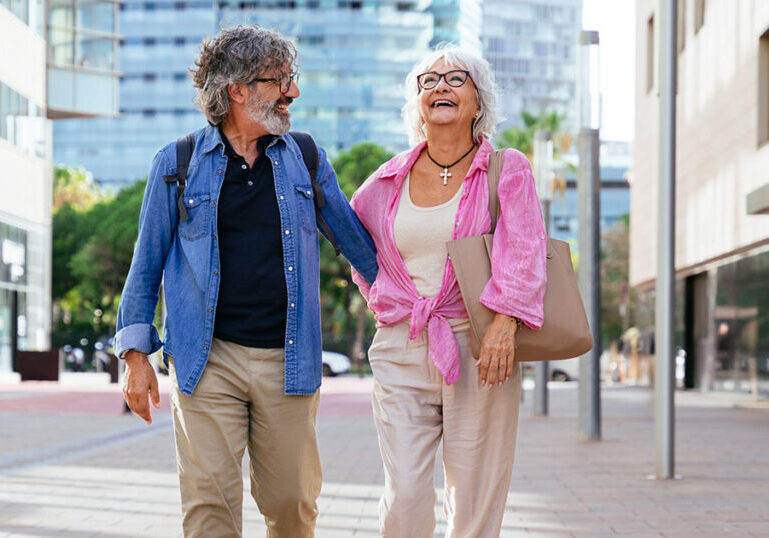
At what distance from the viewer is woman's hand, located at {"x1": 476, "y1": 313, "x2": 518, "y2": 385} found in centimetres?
386

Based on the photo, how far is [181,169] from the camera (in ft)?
13.0

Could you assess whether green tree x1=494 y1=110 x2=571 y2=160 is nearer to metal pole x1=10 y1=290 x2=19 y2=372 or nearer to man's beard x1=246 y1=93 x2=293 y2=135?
metal pole x1=10 y1=290 x2=19 y2=372

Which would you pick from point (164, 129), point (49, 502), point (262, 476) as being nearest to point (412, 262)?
point (262, 476)

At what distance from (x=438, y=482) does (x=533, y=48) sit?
5631 inches

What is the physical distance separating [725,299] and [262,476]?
2274cm

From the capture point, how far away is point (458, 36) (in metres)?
105

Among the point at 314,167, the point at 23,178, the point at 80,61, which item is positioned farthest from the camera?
the point at 80,61

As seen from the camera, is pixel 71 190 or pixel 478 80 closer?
pixel 478 80

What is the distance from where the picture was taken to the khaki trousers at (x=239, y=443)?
149 inches

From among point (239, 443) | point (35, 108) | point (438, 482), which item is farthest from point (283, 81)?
point (35, 108)

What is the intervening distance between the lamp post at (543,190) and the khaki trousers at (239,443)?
40.6 feet

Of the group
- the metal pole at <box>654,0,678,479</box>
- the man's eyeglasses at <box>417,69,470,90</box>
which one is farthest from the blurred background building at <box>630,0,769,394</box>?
the man's eyeglasses at <box>417,69,470,90</box>

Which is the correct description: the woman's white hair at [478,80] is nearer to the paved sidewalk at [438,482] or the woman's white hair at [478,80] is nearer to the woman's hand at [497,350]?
the woman's hand at [497,350]

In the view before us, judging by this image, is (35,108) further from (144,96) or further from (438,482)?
(144,96)
